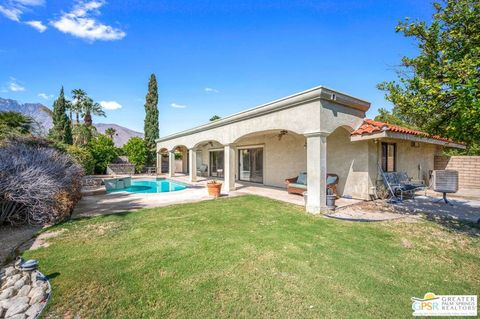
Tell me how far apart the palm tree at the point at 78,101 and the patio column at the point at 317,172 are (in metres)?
40.8

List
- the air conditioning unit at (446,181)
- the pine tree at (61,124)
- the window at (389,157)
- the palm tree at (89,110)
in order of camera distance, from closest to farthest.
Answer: the air conditioning unit at (446,181) → the window at (389,157) → the pine tree at (61,124) → the palm tree at (89,110)

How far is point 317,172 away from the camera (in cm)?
795

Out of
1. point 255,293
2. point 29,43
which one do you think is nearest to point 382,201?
point 255,293

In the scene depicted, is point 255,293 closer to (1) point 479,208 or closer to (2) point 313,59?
(1) point 479,208

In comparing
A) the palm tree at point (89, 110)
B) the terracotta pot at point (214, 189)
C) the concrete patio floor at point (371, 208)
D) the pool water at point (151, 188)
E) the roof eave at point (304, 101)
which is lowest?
the pool water at point (151, 188)

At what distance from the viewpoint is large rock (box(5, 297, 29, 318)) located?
2933 mm

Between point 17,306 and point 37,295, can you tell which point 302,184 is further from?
point 17,306

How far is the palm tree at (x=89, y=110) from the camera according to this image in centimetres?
3606

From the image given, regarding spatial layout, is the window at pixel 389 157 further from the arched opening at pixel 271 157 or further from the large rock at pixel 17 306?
the large rock at pixel 17 306

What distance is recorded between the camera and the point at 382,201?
31.9 ft

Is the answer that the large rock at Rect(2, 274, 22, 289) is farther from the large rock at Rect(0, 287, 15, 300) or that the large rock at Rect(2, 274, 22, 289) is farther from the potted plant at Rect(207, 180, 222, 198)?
the potted plant at Rect(207, 180, 222, 198)

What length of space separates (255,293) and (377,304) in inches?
68.8

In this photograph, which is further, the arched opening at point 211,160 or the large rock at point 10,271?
the arched opening at point 211,160

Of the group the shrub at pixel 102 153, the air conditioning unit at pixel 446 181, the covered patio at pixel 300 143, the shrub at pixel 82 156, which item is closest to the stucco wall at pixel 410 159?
the covered patio at pixel 300 143
